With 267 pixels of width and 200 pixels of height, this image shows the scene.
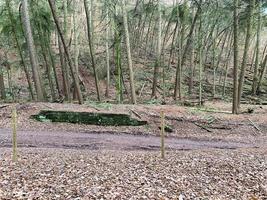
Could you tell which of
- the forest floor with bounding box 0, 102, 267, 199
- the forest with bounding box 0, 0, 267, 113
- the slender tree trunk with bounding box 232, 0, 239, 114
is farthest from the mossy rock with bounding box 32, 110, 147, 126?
the slender tree trunk with bounding box 232, 0, 239, 114

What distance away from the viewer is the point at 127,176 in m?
8.73

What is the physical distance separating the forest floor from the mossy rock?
1.17ft

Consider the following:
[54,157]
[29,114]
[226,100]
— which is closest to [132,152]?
[54,157]

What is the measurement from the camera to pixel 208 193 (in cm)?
819

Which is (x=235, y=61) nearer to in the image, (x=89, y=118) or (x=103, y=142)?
(x=89, y=118)

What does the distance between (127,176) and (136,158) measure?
76.9 inches

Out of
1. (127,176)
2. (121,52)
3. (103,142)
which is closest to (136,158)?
(127,176)

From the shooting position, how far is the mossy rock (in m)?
15.6

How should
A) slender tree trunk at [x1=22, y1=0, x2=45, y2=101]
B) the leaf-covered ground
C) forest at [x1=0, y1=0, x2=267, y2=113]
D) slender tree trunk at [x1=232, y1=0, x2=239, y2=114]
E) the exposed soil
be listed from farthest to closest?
forest at [x1=0, y1=0, x2=267, y2=113] < slender tree trunk at [x1=232, y1=0, x2=239, y2=114] < slender tree trunk at [x1=22, y1=0, x2=45, y2=101] < the exposed soil < the leaf-covered ground

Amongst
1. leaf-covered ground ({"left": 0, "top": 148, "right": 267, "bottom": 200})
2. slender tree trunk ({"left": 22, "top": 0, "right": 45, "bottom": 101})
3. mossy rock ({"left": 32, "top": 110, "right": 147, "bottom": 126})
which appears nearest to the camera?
leaf-covered ground ({"left": 0, "top": 148, "right": 267, "bottom": 200})

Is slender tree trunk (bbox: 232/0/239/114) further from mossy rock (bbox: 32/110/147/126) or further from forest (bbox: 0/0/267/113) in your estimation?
mossy rock (bbox: 32/110/147/126)

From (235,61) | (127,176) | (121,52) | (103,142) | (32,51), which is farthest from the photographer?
(121,52)

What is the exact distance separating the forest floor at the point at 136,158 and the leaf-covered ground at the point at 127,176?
0.07 ft

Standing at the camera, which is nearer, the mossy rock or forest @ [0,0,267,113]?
the mossy rock
